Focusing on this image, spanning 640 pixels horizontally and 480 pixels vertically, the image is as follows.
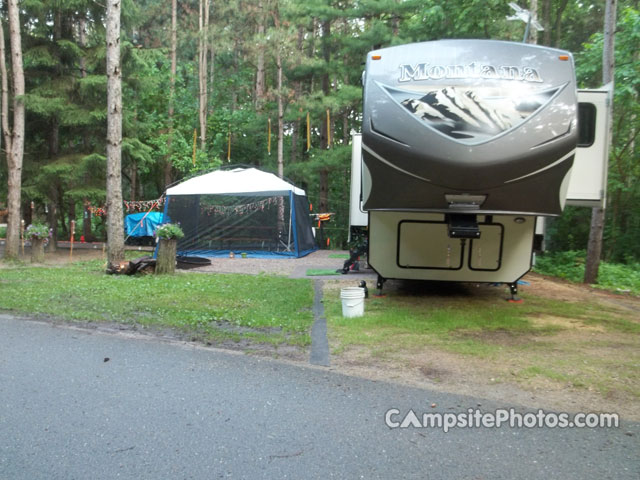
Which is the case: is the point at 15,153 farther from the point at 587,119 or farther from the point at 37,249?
the point at 587,119

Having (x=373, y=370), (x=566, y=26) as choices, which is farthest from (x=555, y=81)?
(x=566, y=26)

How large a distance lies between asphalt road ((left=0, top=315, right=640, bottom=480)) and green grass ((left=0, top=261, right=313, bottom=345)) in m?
1.62

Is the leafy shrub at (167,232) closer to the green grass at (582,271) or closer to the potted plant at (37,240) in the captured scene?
the potted plant at (37,240)

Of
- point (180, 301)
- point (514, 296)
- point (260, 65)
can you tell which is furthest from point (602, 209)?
point (260, 65)

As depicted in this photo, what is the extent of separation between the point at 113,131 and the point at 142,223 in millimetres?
7314

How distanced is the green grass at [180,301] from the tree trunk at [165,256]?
32 cm

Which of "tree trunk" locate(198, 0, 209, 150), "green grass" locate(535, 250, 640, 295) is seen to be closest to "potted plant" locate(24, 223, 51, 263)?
"tree trunk" locate(198, 0, 209, 150)

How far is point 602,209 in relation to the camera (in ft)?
34.7

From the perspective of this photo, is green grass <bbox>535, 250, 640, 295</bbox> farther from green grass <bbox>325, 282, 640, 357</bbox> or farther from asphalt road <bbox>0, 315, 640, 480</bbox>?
asphalt road <bbox>0, 315, 640, 480</bbox>

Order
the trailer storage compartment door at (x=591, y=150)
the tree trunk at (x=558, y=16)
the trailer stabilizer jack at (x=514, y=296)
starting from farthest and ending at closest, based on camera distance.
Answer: the tree trunk at (x=558, y=16) < the trailer stabilizer jack at (x=514, y=296) < the trailer storage compartment door at (x=591, y=150)

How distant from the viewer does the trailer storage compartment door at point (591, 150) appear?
6.75m

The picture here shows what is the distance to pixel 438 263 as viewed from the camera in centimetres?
767

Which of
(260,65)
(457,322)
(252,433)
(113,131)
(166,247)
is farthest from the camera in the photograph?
(260,65)

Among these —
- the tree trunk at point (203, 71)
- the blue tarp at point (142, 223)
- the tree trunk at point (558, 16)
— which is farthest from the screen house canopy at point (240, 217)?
the tree trunk at point (558, 16)
